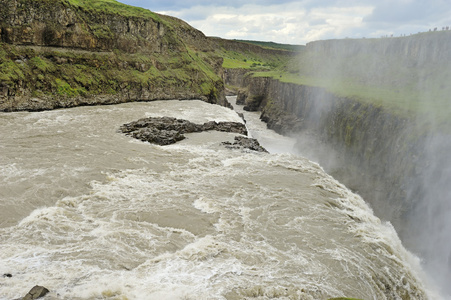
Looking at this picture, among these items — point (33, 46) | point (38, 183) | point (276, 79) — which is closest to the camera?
point (38, 183)

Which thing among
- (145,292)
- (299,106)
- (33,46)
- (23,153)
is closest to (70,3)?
(33,46)

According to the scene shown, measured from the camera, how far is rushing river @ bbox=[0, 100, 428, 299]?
10.5 meters

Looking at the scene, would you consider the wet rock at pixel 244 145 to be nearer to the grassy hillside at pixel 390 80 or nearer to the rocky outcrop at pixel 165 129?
the rocky outcrop at pixel 165 129

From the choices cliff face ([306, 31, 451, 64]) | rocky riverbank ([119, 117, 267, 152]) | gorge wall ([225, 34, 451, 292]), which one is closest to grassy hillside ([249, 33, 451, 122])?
cliff face ([306, 31, 451, 64])

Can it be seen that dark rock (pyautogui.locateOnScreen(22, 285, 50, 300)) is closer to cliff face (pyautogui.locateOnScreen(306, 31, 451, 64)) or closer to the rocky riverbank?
the rocky riverbank

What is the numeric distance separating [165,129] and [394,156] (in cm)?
2016

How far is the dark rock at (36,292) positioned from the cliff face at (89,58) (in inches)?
1251

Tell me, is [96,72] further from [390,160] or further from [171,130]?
[390,160]

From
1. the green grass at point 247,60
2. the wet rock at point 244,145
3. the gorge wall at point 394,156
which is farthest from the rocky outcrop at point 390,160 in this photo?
the green grass at point 247,60

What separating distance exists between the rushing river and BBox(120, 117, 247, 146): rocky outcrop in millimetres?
4120

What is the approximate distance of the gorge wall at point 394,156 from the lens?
66.3 feet

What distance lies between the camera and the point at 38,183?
17.6 m

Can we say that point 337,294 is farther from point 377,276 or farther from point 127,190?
point 127,190

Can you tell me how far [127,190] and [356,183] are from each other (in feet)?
66.4
